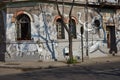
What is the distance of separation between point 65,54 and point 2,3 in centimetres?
652

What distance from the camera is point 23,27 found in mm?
28078

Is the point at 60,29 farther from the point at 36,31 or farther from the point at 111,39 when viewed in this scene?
the point at 111,39

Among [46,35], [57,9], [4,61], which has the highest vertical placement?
[57,9]

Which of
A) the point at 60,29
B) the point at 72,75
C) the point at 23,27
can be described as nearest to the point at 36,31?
the point at 23,27

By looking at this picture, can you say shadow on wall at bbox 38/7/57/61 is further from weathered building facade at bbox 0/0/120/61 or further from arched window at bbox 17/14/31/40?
arched window at bbox 17/14/31/40

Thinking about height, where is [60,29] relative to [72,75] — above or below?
above

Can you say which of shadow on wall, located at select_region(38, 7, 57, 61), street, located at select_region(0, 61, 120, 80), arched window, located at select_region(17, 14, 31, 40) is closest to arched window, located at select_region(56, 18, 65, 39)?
shadow on wall, located at select_region(38, 7, 57, 61)

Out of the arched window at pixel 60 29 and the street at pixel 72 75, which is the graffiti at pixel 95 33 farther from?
the street at pixel 72 75

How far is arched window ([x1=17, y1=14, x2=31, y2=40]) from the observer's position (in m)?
27.9

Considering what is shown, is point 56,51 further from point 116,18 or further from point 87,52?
point 116,18

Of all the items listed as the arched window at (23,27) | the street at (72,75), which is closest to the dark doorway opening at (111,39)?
the arched window at (23,27)

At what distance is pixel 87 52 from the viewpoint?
30094mm

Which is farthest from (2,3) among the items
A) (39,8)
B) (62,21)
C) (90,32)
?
(90,32)

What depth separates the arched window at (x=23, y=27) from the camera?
27.9 meters
